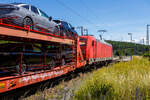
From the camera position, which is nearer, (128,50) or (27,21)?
(27,21)

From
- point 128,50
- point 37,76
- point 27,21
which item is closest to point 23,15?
point 27,21

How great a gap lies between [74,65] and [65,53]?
3.39 feet

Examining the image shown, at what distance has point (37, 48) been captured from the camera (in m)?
7.13

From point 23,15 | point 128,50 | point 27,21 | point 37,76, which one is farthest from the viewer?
point 128,50

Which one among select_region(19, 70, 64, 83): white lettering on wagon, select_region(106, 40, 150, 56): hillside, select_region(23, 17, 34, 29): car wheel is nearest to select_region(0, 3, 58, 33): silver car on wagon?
select_region(23, 17, 34, 29): car wheel

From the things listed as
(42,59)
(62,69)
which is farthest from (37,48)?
(62,69)

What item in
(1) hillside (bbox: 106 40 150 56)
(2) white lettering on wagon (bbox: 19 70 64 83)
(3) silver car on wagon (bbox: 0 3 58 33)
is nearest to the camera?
(2) white lettering on wagon (bbox: 19 70 64 83)

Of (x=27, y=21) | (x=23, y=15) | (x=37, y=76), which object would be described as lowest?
(x=37, y=76)

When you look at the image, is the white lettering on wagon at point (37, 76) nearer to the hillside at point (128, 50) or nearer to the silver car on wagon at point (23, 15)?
the silver car on wagon at point (23, 15)

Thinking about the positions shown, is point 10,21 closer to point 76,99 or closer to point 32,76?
point 32,76

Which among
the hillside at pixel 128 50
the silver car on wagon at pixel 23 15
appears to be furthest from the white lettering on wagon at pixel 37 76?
the hillside at pixel 128 50

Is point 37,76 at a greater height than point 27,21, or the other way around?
point 27,21

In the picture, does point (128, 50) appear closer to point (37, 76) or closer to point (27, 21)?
point (27, 21)

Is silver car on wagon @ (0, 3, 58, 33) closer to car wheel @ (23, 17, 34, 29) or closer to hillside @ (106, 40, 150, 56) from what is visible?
car wheel @ (23, 17, 34, 29)
